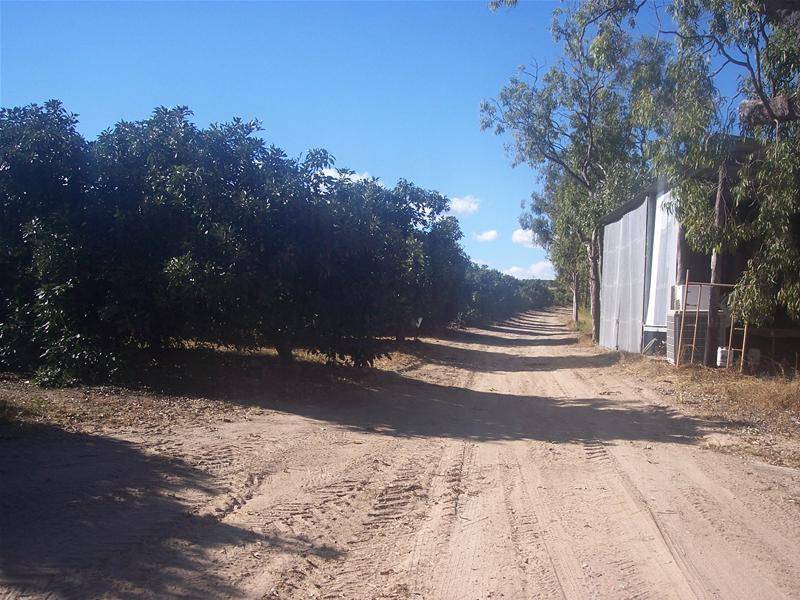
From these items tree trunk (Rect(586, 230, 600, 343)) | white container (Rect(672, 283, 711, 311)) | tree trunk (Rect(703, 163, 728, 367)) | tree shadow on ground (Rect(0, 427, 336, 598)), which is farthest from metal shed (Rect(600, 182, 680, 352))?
tree shadow on ground (Rect(0, 427, 336, 598))

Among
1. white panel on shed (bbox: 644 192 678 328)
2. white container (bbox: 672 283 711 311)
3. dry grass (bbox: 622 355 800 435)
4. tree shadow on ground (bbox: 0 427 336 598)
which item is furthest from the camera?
white panel on shed (bbox: 644 192 678 328)

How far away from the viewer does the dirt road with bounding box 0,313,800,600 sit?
448cm

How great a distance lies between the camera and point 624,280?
918 inches

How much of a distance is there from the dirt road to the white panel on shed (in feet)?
31.1

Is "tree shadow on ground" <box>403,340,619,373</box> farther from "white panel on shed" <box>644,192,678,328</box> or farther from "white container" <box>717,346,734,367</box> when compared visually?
"white container" <box>717,346,734,367</box>

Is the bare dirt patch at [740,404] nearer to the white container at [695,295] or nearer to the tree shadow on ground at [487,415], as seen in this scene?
the tree shadow on ground at [487,415]

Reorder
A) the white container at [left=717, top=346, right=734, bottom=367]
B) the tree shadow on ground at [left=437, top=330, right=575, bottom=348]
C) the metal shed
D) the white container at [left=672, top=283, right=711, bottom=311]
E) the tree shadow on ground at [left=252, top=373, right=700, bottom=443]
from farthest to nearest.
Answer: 1. the tree shadow on ground at [left=437, top=330, right=575, bottom=348]
2. the metal shed
3. the white container at [left=672, top=283, right=711, bottom=311]
4. the white container at [left=717, top=346, right=734, bottom=367]
5. the tree shadow on ground at [left=252, top=373, right=700, bottom=443]

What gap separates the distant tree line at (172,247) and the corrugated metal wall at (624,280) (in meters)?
11.2

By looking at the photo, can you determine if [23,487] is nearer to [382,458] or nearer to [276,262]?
[382,458]

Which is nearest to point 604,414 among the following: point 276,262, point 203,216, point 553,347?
point 276,262

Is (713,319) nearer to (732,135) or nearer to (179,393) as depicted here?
(732,135)

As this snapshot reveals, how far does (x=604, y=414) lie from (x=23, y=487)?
900 cm

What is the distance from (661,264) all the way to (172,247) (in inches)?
562

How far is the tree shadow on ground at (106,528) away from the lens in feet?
14.1
